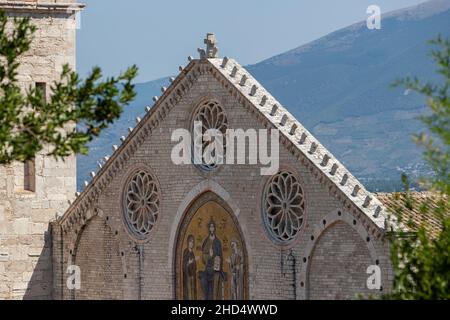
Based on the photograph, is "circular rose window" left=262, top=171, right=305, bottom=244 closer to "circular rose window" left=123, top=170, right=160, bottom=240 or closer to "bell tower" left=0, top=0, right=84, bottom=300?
"circular rose window" left=123, top=170, right=160, bottom=240

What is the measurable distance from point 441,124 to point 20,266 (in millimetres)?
33211

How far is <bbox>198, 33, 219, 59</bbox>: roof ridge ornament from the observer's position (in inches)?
2336

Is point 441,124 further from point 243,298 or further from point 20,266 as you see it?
point 20,266

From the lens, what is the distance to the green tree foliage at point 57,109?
114ft

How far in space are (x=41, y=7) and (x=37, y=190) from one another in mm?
6213

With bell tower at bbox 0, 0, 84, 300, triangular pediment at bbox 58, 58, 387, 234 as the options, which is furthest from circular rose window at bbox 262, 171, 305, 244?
A: bell tower at bbox 0, 0, 84, 300

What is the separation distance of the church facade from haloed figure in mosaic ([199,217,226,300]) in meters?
0.04

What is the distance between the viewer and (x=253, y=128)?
58.0 m

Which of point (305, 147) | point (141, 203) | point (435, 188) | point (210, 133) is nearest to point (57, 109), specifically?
point (435, 188)

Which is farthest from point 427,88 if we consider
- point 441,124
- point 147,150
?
point 147,150

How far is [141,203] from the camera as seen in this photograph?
63.2 metres

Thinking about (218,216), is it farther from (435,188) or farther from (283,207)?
(435,188)

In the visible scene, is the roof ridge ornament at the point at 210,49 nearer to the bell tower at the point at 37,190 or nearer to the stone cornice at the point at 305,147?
the stone cornice at the point at 305,147
